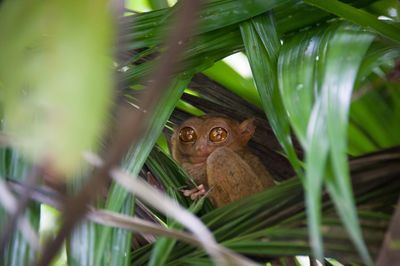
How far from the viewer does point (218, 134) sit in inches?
95.0

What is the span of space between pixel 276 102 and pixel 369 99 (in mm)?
642

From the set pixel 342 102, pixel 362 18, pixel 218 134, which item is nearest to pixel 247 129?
pixel 218 134

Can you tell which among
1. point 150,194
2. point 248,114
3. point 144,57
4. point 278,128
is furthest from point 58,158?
point 248,114

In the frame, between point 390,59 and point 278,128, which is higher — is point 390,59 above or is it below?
above

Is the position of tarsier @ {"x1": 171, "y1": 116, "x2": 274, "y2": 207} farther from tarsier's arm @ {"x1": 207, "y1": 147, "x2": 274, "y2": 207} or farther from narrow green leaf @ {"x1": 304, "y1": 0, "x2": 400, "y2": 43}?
narrow green leaf @ {"x1": 304, "y1": 0, "x2": 400, "y2": 43}

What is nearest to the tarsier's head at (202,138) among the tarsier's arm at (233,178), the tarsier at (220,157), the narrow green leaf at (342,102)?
the tarsier at (220,157)

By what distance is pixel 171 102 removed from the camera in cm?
164

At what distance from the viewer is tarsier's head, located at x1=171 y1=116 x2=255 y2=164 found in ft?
7.79

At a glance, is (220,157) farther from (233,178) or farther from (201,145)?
(201,145)

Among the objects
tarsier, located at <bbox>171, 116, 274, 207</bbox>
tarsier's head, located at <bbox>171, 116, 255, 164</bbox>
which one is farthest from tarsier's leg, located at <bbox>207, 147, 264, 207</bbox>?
tarsier's head, located at <bbox>171, 116, 255, 164</bbox>

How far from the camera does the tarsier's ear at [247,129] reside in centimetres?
209

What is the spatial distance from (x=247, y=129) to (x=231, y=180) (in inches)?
6.2

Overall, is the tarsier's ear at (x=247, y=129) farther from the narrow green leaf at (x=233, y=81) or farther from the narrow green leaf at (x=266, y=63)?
the narrow green leaf at (x=266, y=63)

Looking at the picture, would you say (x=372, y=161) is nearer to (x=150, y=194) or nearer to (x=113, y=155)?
(x=150, y=194)
